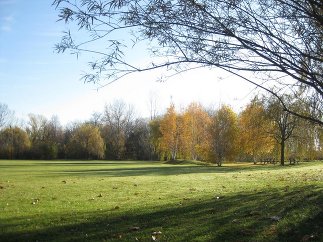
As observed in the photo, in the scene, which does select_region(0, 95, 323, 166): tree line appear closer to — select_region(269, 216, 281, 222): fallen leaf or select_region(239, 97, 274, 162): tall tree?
select_region(239, 97, 274, 162): tall tree

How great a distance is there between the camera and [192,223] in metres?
7.94

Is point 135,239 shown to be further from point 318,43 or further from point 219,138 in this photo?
point 219,138

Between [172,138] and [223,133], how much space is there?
1844 cm

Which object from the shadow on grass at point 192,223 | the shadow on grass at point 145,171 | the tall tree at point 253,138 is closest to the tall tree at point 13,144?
the tall tree at point 253,138


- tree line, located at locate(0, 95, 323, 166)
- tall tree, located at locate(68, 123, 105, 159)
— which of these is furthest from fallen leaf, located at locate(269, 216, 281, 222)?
tall tree, located at locate(68, 123, 105, 159)

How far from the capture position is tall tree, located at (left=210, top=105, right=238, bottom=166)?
A: 172 feet

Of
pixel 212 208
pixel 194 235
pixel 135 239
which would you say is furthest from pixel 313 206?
pixel 135 239

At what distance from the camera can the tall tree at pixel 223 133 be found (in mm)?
52312

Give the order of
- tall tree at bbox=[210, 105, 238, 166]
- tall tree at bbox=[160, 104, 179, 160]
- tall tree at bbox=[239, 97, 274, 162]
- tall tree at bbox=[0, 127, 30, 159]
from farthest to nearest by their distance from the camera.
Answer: tall tree at bbox=[0, 127, 30, 159], tall tree at bbox=[160, 104, 179, 160], tall tree at bbox=[210, 105, 238, 166], tall tree at bbox=[239, 97, 274, 162]

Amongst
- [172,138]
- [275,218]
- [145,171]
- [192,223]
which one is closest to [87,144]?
[172,138]

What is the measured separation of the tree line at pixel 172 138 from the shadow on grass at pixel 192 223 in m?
29.4

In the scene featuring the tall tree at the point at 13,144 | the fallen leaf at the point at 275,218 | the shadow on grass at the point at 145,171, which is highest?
the tall tree at the point at 13,144

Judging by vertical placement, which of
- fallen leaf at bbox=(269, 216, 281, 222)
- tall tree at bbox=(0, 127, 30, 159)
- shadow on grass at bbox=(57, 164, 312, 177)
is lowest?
shadow on grass at bbox=(57, 164, 312, 177)

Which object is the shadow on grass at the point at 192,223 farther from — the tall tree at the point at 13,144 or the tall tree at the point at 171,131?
the tall tree at the point at 13,144
